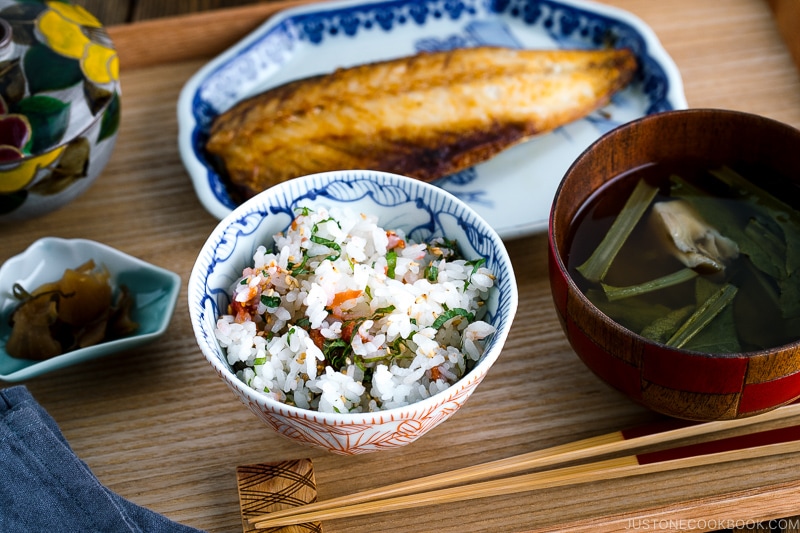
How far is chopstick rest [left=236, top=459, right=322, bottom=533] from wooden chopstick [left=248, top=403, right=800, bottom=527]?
0.05 ft

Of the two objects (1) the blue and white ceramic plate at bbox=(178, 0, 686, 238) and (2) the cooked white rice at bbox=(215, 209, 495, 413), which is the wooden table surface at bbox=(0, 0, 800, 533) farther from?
(2) the cooked white rice at bbox=(215, 209, 495, 413)

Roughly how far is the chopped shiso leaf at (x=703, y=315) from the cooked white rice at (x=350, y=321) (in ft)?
1.09

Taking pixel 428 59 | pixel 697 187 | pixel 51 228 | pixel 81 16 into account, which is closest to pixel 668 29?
pixel 428 59

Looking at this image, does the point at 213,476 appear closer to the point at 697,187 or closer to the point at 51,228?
the point at 51,228

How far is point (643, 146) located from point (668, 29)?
0.97m

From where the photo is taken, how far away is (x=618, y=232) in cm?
159

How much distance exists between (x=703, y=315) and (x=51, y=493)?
1.18 meters

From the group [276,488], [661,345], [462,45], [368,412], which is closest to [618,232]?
[661,345]

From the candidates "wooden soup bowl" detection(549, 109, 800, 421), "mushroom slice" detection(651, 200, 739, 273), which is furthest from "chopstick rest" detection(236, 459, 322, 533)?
"mushroom slice" detection(651, 200, 739, 273)

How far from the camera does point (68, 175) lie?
1.88 m

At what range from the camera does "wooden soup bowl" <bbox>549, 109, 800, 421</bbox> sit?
49.8 inches

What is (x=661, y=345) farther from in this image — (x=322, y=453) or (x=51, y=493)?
(x=51, y=493)

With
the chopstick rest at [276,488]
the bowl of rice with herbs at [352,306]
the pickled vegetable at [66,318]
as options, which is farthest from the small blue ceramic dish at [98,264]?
the chopstick rest at [276,488]

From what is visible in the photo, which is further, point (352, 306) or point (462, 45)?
point (462, 45)
